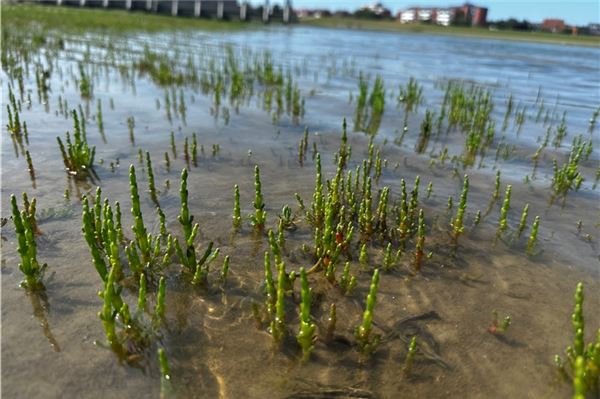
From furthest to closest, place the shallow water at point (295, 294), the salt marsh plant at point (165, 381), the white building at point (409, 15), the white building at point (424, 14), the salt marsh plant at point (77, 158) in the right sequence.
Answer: the white building at point (409, 15), the white building at point (424, 14), the salt marsh plant at point (77, 158), the shallow water at point (295, 294), the salt marsh plant at point (165, 381)

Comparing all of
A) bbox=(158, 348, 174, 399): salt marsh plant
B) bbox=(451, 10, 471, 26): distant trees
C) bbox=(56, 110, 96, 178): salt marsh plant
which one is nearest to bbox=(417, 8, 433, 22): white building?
bbox=(451, 10, 471, 26): distant trees

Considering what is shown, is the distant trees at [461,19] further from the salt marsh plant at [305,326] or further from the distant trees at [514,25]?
the salt marsh plant at [305,326]

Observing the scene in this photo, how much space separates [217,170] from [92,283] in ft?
9.11

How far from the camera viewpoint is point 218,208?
4730 millimetres

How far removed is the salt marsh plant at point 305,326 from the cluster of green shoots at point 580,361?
4.62ft

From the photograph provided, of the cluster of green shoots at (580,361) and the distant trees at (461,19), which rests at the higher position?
the distant trees at (461,19)

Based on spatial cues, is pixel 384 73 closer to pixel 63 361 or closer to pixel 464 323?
pixel 464 323

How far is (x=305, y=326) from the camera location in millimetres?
2676

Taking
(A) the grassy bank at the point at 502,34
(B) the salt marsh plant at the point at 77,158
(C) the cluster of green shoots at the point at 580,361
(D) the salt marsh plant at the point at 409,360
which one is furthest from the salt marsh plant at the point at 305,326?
(A) the grassy bank at the point at 502,34

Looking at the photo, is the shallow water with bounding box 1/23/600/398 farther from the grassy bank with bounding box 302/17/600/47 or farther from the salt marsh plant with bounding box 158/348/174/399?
the grassy bank with bounding box 302/17/600/47

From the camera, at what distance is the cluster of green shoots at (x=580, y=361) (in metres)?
2.16

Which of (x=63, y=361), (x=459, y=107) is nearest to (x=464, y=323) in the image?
(x=63, y=361)

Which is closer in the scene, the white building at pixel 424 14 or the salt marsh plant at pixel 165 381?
the salt marsh plant at pixel 165 381

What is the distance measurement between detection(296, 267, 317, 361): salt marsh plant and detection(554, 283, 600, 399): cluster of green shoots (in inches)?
55.5
